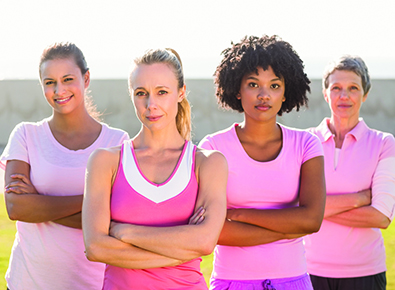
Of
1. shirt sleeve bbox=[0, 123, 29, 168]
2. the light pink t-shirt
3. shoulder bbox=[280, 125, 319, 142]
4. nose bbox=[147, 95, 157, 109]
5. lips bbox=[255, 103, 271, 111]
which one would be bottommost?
the light pink t-shirt

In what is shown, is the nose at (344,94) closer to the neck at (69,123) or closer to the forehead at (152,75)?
the forehead at (152,75)

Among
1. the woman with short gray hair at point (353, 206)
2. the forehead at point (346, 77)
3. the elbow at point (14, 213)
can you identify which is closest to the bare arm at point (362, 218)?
the woman with short gray hair at point (353, 206)

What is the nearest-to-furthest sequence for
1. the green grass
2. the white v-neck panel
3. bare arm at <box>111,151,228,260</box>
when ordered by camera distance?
bare arm at <box>111,151,228,260</box>, the white v-neck panel, the green grass

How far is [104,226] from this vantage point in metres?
2.30

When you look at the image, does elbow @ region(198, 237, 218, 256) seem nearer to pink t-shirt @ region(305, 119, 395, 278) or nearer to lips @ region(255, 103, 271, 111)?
lips @ region(255, 103, 271, 111)

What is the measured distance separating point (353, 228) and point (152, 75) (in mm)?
1757

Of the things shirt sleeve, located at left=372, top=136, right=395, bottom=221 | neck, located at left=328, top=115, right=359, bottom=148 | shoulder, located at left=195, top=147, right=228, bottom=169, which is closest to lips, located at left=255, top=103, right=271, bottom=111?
shoulder, located at left=195, top=147, right=228, bottom=169

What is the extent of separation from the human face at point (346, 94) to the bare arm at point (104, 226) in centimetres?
177

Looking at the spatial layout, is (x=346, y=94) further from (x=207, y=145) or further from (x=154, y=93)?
(x=154, y=93)

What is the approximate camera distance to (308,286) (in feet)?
8.80

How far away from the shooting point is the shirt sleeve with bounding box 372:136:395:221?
10.9 feet

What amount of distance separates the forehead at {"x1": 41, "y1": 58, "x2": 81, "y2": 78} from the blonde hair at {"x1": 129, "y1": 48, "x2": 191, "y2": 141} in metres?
0.71

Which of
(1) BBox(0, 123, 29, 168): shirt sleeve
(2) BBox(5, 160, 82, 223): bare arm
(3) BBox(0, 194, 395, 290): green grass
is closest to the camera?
(2) BBox(5, 160, 82, 223): bare arm

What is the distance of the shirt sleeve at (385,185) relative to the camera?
10.9ft
